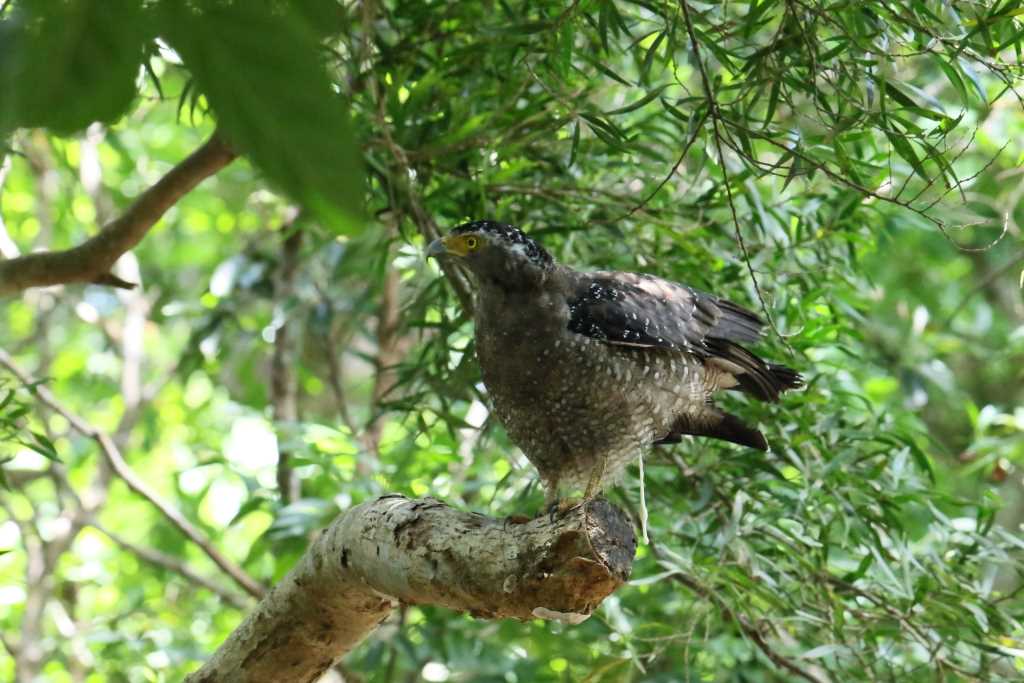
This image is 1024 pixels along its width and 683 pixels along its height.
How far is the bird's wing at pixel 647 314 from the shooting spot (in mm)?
2416

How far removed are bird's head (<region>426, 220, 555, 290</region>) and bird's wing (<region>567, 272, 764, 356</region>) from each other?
0.40 feet

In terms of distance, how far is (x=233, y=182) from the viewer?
16.2ft

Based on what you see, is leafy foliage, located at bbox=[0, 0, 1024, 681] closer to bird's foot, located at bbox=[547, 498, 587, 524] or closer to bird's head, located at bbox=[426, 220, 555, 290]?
bird's head, located at bbox=[426, 220, 555, 290]

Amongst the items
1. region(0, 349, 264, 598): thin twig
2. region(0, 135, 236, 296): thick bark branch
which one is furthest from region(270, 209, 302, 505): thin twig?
region(0, 135, 236, 296): thick bark branch

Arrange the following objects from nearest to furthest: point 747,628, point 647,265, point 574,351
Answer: point 574,351, point 747,628, point 647,265

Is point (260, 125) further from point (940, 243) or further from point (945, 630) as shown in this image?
point (940, 243)

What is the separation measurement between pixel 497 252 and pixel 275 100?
1984 millimetres

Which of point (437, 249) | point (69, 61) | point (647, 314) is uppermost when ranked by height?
point (437, 249)

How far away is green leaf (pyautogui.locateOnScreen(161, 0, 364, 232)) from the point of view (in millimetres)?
417

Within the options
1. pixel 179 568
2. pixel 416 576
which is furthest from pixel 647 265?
pixel 179 568

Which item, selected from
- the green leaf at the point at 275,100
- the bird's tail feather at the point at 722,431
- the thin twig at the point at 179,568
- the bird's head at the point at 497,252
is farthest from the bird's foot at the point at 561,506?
the thin twig at the point at 179,568

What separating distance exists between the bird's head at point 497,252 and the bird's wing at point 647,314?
4.8 inches

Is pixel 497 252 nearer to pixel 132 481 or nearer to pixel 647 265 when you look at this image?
pixel 647 265

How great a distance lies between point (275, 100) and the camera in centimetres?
42
